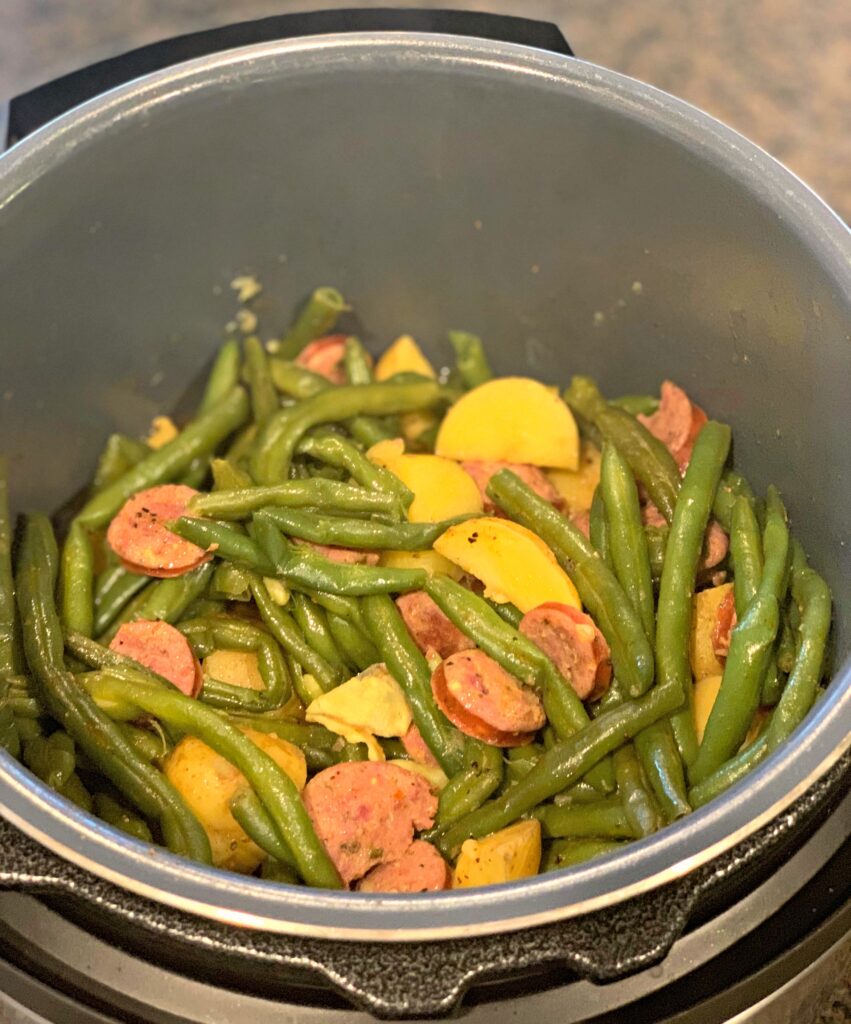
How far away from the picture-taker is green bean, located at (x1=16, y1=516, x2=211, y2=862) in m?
1.28

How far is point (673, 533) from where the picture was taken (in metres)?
1.48

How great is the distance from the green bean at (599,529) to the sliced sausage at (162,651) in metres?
0.59

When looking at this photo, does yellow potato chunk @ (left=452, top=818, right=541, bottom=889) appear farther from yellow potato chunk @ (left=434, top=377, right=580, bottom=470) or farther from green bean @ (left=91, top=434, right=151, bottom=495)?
green bean @ (left=91, top=434, right=151, bottom=495)

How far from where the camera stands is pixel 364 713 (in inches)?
54.6

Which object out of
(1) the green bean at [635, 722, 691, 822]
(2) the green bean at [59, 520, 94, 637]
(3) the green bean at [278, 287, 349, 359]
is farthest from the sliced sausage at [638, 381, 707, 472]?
(2) the green bean at [59, 520, 94, 637]

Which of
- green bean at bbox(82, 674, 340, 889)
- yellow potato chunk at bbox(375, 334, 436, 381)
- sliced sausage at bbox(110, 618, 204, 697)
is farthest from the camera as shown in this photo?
yellow potato chunk at bbox(375, 334, 436, 381)

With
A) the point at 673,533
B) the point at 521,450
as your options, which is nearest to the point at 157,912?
the point at 673,533

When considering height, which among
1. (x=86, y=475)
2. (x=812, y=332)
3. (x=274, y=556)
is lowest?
(x=274, y=556)

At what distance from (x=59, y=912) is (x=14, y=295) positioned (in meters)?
0.92

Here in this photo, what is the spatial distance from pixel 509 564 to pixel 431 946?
597 mm

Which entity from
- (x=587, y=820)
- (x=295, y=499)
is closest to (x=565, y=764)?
(x=587, y=820)

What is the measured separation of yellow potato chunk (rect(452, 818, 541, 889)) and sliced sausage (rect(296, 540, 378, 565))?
0.43m

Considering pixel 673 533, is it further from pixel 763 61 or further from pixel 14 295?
pixel 763 61

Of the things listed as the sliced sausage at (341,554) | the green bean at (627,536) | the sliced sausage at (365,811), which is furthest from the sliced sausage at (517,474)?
the sliced sausage at (365,811)
